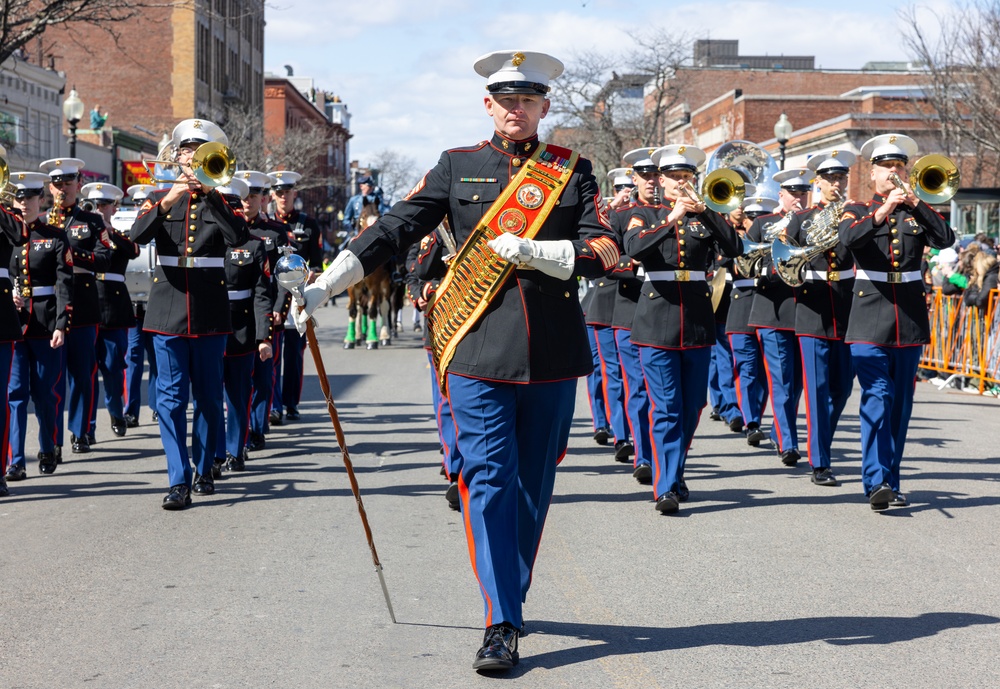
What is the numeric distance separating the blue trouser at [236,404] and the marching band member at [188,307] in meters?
0.93

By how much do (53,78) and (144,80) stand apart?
14.5 metres

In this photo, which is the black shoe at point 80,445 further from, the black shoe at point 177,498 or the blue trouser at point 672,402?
the blue trouser at point 672,402

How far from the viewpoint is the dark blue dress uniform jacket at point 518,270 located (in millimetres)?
5238

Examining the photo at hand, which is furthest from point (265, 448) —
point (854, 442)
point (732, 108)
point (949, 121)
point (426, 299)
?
point (732, 108)

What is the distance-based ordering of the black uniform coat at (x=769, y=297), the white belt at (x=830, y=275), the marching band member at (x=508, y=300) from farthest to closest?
the black uniform coat at (x=769, y=297)
the white belt at (x=830, y=275)
the marching band member at (x=508, y=300)

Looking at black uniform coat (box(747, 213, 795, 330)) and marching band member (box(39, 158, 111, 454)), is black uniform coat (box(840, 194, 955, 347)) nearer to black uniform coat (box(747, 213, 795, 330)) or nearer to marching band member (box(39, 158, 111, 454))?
black uniform coat (box(747, 213, 795, 330))

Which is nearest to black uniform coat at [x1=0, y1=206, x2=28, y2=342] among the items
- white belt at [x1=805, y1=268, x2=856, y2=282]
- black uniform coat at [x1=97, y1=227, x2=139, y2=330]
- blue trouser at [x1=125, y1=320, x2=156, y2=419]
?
black uniform coat at [x1=97, y1=227, x2=139, y2=330]

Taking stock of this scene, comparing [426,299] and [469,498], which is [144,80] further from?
[469,498]

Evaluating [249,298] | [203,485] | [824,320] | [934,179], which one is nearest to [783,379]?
[824,320]

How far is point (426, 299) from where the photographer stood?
959cm

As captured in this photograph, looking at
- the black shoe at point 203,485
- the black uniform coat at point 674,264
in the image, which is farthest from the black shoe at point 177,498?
the black uniform coat at point 674,264

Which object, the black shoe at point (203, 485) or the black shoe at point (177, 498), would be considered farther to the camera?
the black shoe at point (203, 485)

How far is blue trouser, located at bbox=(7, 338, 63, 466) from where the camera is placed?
9.62 m

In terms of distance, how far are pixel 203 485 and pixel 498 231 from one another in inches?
167
